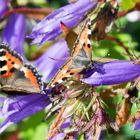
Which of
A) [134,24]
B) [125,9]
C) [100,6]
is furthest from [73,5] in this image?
[134,24]

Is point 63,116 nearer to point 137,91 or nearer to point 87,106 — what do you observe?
point 87,106

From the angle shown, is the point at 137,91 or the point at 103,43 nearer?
the point at 137,91

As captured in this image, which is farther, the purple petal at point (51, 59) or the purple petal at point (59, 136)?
the purple petal at point (51, 59)

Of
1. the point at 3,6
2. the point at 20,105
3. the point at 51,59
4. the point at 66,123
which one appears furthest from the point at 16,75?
the point at 3,6

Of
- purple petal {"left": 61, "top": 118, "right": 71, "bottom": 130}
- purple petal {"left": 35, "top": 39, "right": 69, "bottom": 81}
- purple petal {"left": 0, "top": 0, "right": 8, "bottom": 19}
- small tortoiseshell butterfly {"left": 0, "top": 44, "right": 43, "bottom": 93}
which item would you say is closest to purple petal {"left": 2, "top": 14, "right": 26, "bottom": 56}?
purple petal {"left": 0, "top": 0, "right": 8, "bottom": 19}

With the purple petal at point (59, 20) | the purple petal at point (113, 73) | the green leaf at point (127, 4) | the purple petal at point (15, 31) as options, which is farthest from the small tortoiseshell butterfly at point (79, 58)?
the purple petal at point (15, 31)

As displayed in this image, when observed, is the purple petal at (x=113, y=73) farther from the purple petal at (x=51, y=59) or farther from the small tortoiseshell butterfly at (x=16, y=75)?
the purple petal at (x=51, y=59)
